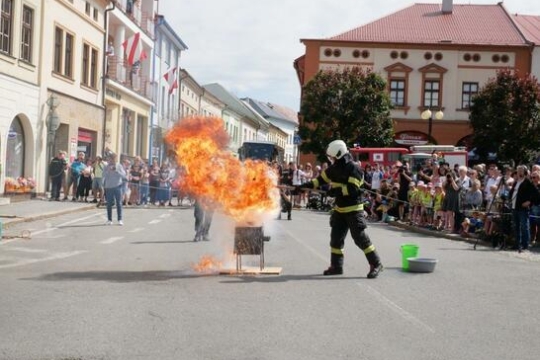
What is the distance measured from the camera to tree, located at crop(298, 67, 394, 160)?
151 ft

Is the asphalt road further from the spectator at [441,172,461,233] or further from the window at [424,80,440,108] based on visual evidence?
the window at [424,80,440,108]

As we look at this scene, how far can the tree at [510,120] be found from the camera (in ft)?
149

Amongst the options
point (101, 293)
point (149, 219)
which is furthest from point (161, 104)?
point (101, 293)

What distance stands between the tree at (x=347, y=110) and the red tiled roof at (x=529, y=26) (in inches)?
581

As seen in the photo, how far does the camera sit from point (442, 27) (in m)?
56.0

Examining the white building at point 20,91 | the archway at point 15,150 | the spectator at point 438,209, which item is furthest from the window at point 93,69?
the spectator at point 438,209

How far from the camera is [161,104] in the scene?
164ft

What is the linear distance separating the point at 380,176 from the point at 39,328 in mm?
21221

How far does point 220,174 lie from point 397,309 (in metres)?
4.18

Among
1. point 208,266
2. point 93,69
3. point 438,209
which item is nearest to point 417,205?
point 438,209

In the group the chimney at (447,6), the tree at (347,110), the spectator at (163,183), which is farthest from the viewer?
the chimney at (447,6)

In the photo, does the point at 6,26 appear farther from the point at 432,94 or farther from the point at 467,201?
the point at 432,94

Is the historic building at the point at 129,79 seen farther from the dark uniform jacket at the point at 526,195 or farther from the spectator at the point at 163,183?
the dark uniform jacket at the point at 526,195

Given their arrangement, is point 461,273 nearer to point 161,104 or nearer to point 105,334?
point 105,334
